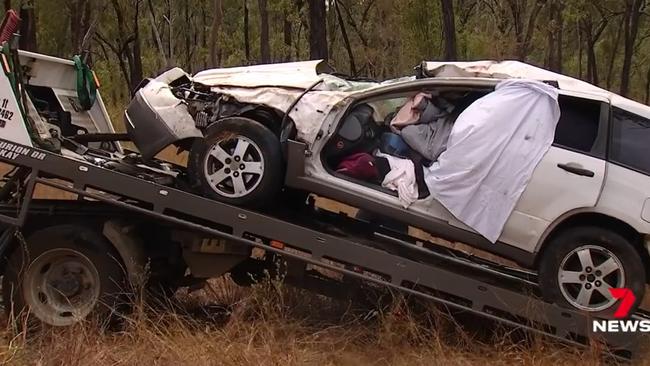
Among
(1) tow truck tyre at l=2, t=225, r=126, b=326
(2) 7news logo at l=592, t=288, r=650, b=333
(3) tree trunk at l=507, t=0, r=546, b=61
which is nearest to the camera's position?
(2) 7news logo at l=592, t=288, r=650, b=333

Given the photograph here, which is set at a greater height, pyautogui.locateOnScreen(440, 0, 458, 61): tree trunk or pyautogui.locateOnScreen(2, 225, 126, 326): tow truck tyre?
pyautogui.locateOnScreen(440, 0, 458, 61): tree trunk

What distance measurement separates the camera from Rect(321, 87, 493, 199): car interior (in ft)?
19.2

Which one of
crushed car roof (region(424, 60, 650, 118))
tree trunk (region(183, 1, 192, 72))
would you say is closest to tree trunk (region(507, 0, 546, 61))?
tree trunk (region(183, 1, 192, 72))

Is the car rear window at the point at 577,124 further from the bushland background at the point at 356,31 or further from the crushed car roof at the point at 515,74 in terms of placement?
the bushland background at the point at 356,31

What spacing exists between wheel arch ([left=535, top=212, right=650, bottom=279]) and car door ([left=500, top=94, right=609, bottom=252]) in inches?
3.4

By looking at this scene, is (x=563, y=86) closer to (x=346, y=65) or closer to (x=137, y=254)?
(x=137, y=254)

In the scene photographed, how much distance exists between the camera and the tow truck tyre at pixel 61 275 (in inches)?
235

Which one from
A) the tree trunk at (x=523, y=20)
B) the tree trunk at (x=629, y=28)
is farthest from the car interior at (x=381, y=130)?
the tree trunk at (x=629, y=28)

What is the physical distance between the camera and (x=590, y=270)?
544cm

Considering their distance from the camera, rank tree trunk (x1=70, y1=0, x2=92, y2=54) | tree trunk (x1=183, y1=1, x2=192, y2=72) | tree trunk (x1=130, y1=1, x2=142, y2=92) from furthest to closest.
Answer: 1. tree trunk (x1=183, y1=1, x2=192, y2=72)
2. tree trunk (x1=130, y1=1, x2=142, y2=92)
3. tree trunk (x1=70, y1=0, x2=92, y2=54)

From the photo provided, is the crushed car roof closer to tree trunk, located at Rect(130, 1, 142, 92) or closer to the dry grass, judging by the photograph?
the dry grass

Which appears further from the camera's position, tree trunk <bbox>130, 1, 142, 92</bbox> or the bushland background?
tree trunk <bbox>130, 1, 142, 92</bbox>

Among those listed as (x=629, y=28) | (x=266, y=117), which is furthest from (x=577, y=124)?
(x=629, y=28)

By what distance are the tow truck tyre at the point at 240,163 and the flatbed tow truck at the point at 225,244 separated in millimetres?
149
